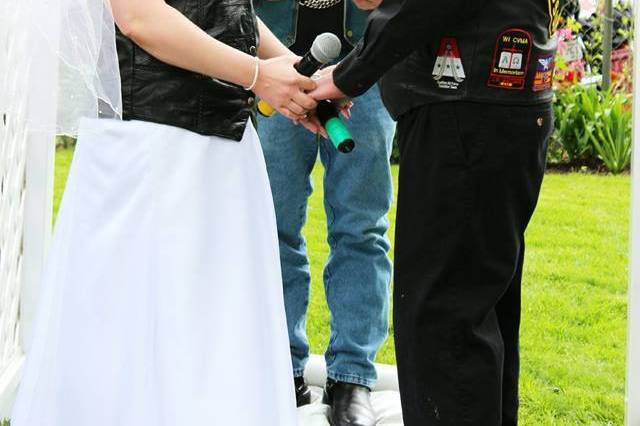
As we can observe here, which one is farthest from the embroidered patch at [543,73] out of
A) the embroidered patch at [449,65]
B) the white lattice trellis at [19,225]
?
the white lattice trellis at [19,225]

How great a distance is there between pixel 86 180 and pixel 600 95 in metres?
5.85

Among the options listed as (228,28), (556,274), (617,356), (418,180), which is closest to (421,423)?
(418,180)

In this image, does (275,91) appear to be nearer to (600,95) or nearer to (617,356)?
(617,356)

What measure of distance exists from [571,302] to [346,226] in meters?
1.92

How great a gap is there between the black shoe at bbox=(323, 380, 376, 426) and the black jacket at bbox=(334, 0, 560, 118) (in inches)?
47.4

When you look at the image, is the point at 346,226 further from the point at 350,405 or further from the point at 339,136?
the point at 339,136

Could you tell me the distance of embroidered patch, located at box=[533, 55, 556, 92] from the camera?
216 centimetres

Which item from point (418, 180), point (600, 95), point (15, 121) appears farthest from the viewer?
point (600, 95)

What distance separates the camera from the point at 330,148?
3152 millimetres

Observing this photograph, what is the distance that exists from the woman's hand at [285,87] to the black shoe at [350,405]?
1.12m

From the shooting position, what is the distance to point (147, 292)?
2.13 meters

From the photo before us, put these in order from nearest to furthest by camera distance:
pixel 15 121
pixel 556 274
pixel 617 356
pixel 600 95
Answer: pixel 15 121 → pixel 617 356 → pixel 556 274 → pixel 600 95

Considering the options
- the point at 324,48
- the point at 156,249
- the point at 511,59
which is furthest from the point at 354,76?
the point at 156,249

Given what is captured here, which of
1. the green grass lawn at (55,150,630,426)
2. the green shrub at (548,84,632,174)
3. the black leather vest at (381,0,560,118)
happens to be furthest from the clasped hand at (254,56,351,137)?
the green shrub at (548,84,632,174)
